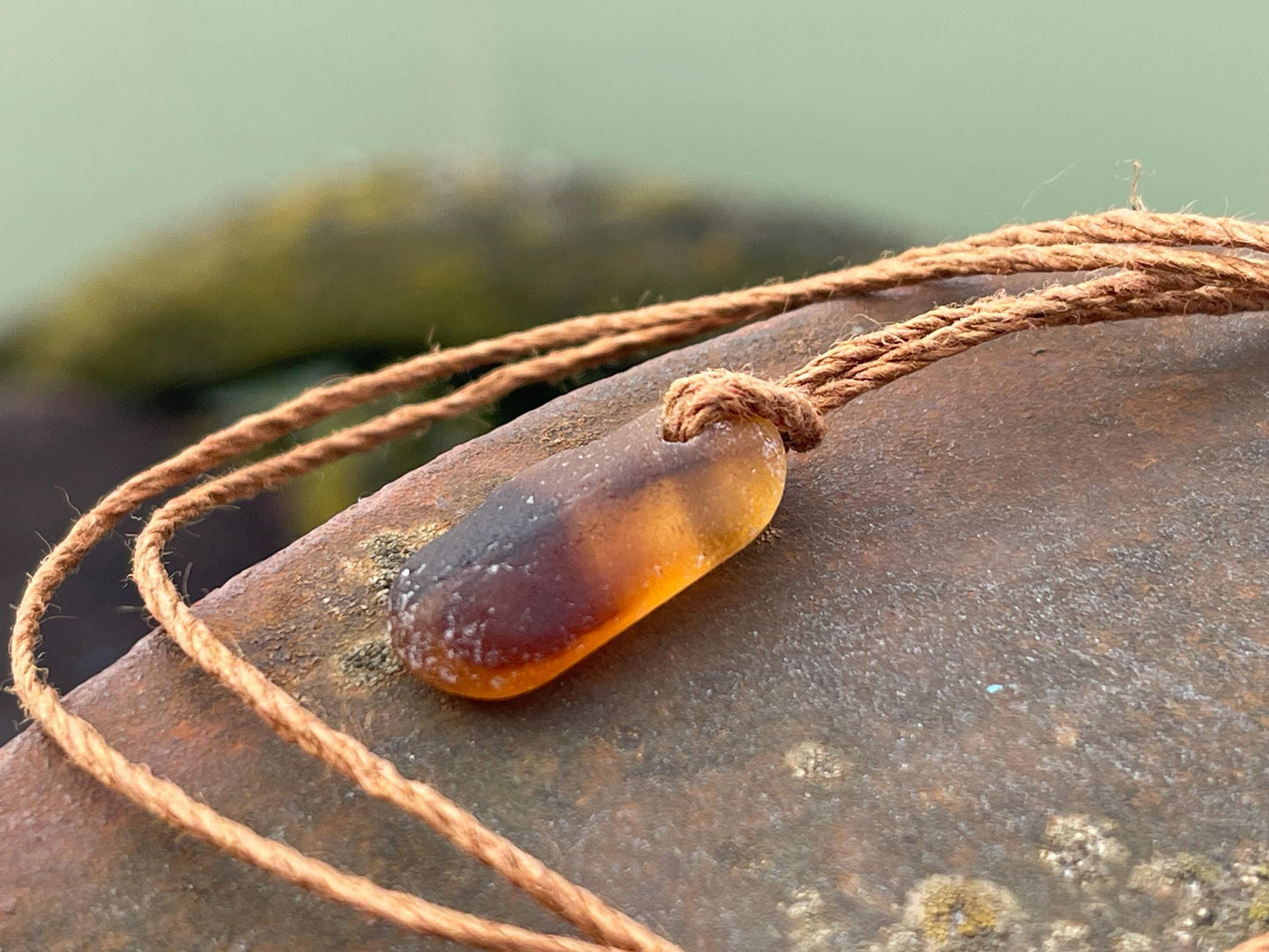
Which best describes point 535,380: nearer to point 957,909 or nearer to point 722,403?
point 722,403

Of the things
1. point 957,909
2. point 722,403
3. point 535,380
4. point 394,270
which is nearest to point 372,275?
point 394,270

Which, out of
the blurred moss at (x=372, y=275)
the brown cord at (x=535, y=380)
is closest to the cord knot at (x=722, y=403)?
the brown cord at (x=535, y=380)

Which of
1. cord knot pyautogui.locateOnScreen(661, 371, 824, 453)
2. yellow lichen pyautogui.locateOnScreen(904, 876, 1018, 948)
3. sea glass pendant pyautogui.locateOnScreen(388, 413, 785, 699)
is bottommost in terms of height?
yellow lichen pyautogui.locateOnScreen(904, 876, 1018, 948)

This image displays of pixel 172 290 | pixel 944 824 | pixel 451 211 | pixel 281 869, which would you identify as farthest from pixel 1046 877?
pixel 172 290

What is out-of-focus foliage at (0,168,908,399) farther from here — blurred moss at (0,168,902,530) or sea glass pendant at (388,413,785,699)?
sea glass pendant at (388,413,785,699)

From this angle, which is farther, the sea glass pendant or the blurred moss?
the blurred moss

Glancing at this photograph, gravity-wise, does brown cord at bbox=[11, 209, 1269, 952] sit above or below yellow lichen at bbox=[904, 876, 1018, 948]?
above

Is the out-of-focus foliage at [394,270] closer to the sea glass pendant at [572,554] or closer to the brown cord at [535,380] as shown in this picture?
the brown cord at [535,380]

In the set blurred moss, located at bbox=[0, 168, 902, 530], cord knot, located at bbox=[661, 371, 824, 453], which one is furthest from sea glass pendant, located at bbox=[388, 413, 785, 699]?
blurred moss, located at bbox=[0, 168, 902, 530]
